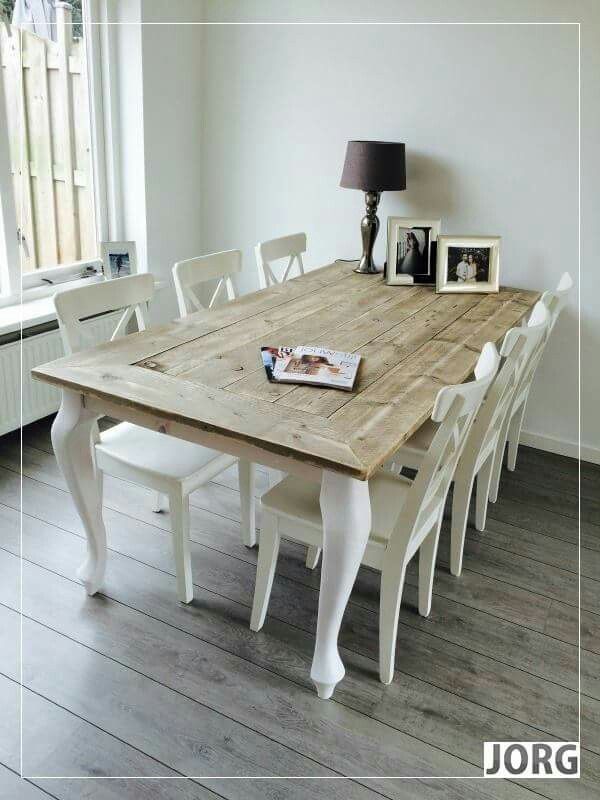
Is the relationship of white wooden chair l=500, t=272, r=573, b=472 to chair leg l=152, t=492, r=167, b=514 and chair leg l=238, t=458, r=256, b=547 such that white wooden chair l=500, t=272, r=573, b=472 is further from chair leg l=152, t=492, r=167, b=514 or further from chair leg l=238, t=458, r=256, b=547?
chair leg l=152, t=492, r=167, b=514

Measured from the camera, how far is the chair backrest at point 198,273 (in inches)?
103

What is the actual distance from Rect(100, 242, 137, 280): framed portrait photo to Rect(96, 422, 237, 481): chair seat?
1.31 metres

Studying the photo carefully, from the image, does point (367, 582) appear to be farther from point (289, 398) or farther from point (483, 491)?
point (289, 398)

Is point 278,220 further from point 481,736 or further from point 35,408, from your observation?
point 481,736

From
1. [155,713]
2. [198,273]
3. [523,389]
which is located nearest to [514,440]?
[523,389]

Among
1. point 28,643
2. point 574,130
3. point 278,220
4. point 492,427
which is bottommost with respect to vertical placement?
point 28,643

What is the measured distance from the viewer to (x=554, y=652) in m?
2.11

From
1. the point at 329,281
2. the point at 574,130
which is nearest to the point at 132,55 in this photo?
the point at 329,281

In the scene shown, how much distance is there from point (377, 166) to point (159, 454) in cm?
160

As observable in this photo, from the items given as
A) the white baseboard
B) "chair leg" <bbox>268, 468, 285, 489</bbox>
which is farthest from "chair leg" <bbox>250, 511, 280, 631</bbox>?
the white baseboard

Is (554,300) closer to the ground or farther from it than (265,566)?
farther from it

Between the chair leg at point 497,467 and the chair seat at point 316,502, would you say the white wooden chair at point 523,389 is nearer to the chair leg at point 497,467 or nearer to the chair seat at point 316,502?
the chair leg at point 497,467

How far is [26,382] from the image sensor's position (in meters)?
3.03

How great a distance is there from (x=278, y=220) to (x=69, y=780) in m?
2.73
